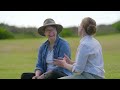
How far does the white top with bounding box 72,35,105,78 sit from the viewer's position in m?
3.29

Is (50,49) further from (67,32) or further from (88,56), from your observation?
(67,32)

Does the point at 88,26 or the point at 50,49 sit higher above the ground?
the point at 88,26

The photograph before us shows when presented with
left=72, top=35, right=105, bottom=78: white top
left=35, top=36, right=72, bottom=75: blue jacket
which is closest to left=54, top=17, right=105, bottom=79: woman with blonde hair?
left=72, top=35, right=105, bottom=78: white top

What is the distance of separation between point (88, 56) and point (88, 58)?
2 cm

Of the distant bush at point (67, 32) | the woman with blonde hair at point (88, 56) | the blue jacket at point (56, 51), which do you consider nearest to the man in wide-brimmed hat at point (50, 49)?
the blue jacket at point (56, 51)

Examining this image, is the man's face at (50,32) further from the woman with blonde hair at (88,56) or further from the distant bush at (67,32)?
the distant bush at (67,32)

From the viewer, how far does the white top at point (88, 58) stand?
10.8ft

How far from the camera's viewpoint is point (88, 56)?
331 centimetres

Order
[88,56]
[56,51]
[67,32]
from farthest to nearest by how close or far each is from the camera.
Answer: [67,32]
[56,51]
[88,56]

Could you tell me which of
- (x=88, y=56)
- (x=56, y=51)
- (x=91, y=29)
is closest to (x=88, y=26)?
(x=91, y=29)
